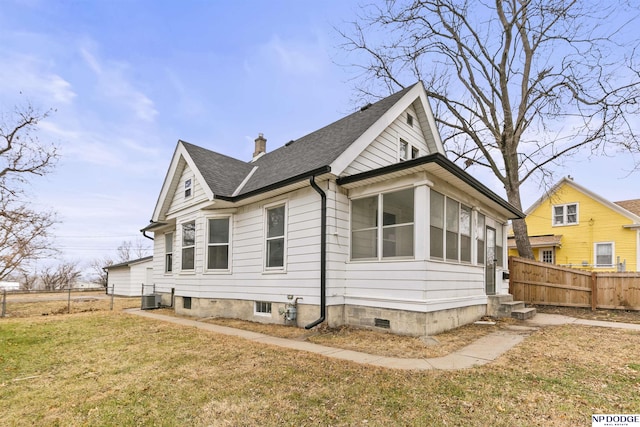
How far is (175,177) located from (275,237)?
580 cm

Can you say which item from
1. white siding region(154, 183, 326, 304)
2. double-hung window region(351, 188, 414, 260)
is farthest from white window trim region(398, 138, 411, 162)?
white siding region(154, 183, 326, 304)

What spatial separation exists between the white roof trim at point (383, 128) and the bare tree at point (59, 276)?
40896 mm

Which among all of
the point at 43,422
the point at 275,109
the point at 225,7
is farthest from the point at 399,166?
the point at 275,109

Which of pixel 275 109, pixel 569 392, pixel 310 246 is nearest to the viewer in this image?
pixel 569 392

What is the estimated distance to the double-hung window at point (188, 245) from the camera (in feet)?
38.1

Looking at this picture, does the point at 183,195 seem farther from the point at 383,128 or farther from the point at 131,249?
the point at 131,249

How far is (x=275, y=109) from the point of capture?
16844mm

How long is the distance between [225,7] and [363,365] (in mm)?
11834

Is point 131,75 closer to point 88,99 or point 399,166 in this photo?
point 88,99

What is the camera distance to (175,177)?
499 inches

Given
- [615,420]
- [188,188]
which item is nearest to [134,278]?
[188,188]

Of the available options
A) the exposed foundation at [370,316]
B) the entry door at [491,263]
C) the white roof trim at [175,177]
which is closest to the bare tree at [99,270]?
the white roof trim at [175,177]

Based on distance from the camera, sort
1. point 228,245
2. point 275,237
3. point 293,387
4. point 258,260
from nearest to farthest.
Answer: point 293,387, point 275,237, point 258,260, point 228,245

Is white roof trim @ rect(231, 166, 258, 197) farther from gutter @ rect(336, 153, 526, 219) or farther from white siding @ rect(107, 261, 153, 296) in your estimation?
white siding @ rect(107, 261, 153, 296)
